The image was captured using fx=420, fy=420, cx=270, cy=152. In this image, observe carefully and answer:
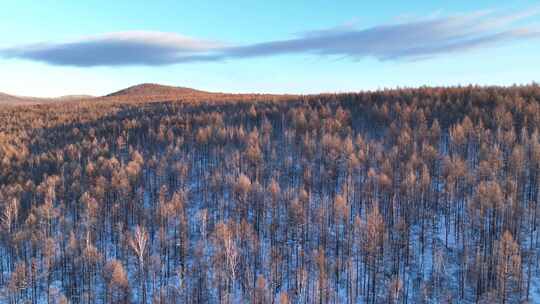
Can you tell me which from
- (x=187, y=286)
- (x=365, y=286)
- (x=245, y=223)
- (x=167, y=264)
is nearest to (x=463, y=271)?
(x=365, y=286)

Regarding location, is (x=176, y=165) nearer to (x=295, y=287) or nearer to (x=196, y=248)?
(x=196, y=248)

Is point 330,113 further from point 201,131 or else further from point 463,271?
point 463,271

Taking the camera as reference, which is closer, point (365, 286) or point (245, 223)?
point (365, 286)

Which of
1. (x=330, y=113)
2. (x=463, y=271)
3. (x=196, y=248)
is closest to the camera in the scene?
(x=463, y=271)

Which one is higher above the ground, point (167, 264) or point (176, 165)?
point (176, 165)

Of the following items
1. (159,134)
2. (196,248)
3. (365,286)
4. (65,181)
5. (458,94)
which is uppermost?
(458,94)

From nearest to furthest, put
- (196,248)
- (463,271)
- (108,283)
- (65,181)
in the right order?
(463,271) → (108,283) → (196,248) → (65,181)
